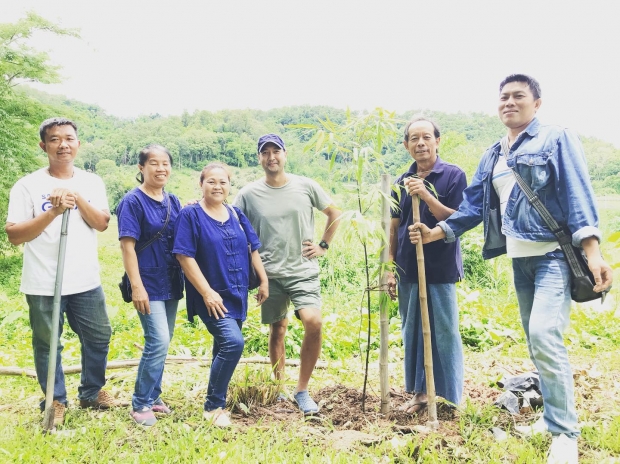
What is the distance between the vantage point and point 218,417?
331cm

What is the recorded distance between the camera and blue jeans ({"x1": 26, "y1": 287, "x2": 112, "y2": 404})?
10.7 feet

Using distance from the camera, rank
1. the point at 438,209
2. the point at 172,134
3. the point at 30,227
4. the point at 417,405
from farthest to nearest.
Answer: the point at 172,134, the point at 417,405, the point at 438,209, the point at 30,227

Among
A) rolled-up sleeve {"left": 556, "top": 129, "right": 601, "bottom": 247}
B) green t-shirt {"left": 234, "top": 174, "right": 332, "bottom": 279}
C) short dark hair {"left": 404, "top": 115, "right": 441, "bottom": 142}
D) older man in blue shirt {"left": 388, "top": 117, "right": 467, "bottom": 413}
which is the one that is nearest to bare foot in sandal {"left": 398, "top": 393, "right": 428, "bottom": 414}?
older man in blue shirt {"left": 388, "top": 117, "right": 467, "bottom": 413}

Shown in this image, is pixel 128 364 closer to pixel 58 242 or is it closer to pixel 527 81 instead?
pixel 58 242

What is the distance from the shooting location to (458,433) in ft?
10.3

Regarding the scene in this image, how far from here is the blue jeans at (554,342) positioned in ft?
8.68

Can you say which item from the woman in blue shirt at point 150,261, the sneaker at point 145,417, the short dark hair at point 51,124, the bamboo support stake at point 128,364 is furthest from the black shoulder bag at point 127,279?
the bamboo support stake at point 128,364

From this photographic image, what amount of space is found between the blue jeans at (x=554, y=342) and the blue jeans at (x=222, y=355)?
1.76 meters

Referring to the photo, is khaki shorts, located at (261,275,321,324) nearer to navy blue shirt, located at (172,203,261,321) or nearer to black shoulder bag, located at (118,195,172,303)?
navy blue shirt, located at (172,203,261,321)

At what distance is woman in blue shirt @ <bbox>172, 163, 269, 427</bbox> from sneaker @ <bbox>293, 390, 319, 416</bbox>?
0.52 m

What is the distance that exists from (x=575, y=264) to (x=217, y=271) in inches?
83.0

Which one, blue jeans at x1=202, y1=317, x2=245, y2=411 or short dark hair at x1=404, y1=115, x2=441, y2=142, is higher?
short dark hair at x1=404, y1=115, x2=441, y2=142

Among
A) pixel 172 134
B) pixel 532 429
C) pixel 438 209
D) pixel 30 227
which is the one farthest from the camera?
pixel 172 134

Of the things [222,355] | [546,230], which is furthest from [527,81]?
[222,355]
